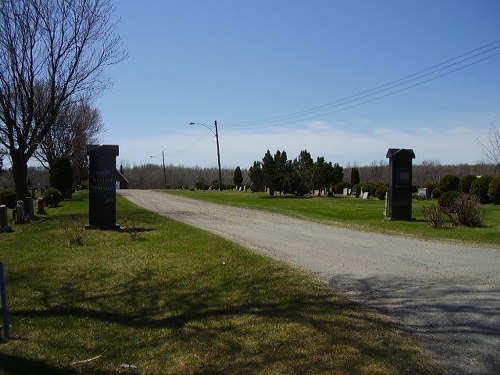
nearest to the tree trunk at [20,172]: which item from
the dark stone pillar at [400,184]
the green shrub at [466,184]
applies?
the dark stone pillar at [400,184]

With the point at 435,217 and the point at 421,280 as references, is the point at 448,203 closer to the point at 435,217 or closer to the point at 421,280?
the point at 435,217

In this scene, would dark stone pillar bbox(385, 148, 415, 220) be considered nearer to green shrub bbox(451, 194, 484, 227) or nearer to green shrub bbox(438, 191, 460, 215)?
green shrub bbox(438, 191, 460, 215)

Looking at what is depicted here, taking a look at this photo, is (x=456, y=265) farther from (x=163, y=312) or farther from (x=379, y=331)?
(x=163, y=312)

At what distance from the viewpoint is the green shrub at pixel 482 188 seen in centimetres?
3133

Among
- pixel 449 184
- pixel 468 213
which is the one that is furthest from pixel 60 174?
pixel 468 213

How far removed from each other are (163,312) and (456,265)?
5579mm

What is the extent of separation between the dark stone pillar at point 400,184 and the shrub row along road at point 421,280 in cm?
548

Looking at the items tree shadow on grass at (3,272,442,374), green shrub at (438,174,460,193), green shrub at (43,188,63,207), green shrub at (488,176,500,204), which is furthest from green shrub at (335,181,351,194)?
tree shadow on grass at (3,272,442,374)

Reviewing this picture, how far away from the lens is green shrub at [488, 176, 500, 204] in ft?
98.2

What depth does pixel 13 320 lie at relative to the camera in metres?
6.62

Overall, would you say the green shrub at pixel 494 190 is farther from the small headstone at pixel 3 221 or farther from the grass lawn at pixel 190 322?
the small headstone at pixel 3 221

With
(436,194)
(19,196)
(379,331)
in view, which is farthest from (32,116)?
(436,194)

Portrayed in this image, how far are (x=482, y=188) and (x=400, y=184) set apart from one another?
43.1 feet

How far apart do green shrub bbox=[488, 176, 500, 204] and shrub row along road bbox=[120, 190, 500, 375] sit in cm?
1766
